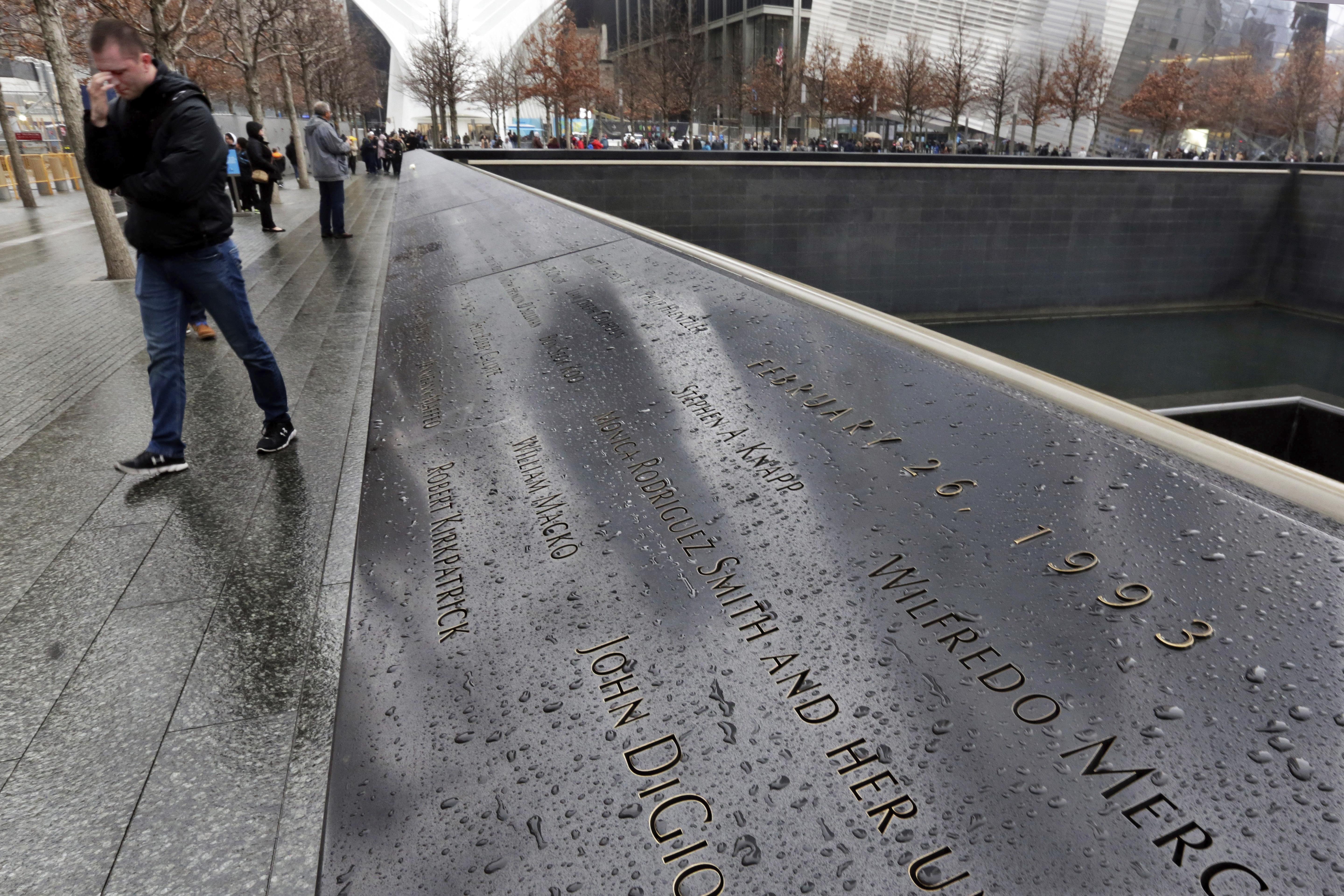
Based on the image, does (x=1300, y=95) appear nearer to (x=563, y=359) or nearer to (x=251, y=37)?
(x=251, y=37)

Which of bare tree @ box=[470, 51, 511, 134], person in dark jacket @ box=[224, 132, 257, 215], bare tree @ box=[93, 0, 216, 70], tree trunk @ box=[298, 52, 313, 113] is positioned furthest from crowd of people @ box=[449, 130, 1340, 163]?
bare tree @ box=[93, 0, 216, 70]

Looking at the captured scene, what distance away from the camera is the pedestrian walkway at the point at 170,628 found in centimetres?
182

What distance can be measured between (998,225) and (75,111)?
50.6 ft

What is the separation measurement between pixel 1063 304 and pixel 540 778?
65.1 ft

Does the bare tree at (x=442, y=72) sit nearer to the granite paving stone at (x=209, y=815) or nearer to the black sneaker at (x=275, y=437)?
the black sneaker at (x=275, y=437)

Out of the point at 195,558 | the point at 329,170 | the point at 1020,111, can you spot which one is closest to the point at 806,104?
the point at 1020,111

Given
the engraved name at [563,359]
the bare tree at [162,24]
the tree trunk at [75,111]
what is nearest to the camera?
the engraved name at [563,359]

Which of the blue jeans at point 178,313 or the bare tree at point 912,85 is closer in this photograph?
the blue jeans at point 178,313

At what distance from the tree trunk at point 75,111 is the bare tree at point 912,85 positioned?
120 feet

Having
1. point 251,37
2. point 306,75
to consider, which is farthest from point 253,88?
point 306,75

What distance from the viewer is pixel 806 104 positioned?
144ft

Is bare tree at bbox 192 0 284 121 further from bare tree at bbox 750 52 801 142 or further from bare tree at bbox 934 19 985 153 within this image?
bare tree at bbox 934 19 985 153

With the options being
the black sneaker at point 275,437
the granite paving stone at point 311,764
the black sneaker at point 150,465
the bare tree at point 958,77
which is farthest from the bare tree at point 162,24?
the bare tree at point 958,77

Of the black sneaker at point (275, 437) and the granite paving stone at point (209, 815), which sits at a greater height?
the black sneaker at point (275, 437)
